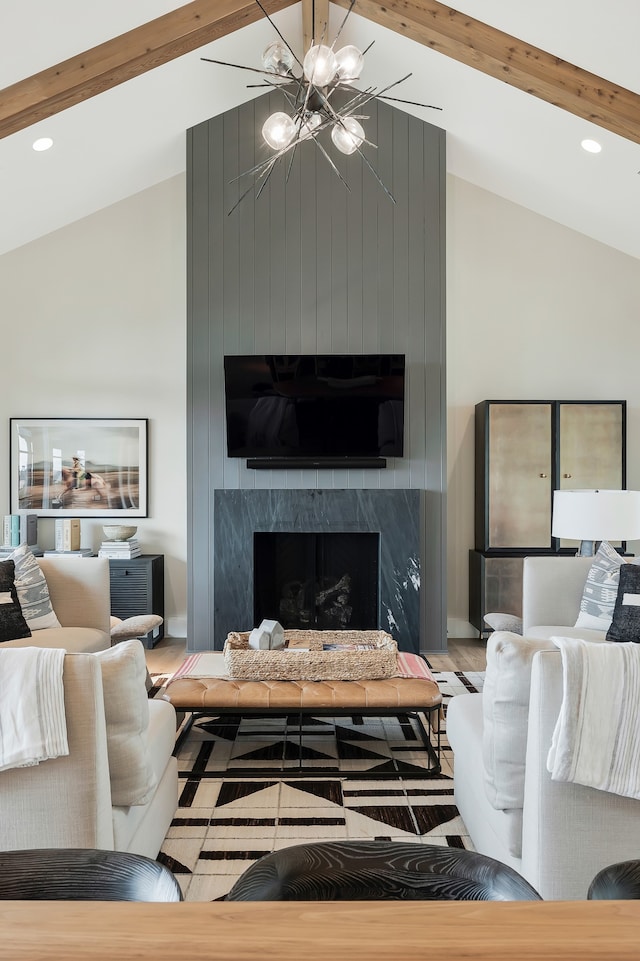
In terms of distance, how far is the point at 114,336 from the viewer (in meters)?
5.62

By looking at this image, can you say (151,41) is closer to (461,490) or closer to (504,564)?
(461,490)

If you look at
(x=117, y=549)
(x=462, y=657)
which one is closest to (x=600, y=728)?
(x=462, y=657)

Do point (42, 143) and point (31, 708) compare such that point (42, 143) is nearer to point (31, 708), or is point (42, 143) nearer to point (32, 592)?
point (32, 592)

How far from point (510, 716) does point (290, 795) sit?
1299mm

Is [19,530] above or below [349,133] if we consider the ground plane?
below

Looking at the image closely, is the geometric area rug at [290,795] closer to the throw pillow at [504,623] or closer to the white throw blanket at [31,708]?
the throw pillow at [504,623]

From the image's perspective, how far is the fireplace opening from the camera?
17.5 ft

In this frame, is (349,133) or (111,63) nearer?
(349,133)

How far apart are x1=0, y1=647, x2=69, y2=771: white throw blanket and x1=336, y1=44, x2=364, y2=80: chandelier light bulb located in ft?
7.99

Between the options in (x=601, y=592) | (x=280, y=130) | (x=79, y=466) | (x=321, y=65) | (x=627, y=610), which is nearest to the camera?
(x=321, y=65)

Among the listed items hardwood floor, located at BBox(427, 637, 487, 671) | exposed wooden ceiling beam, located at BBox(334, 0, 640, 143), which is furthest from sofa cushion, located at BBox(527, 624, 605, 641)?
exposed wooden ceiling beam, located at BBox(334, 0, 640, 143)

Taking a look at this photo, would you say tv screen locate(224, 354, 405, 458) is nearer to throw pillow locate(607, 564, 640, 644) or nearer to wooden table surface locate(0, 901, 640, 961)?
throw pillow locate(607, 564, 640, 644)

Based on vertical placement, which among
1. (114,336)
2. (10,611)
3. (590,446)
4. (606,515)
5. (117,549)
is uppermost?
(114,336)

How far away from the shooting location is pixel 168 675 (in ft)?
14.6
